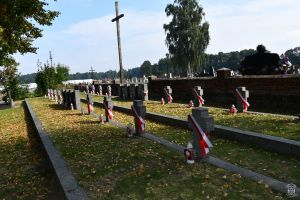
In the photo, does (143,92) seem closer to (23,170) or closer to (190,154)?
(23,170)

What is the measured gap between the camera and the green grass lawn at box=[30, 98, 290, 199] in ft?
18.0

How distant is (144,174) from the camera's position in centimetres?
661

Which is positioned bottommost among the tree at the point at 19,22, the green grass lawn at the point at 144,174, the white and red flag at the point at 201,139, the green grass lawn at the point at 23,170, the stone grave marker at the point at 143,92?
the green grass lawn at the point at 23,170

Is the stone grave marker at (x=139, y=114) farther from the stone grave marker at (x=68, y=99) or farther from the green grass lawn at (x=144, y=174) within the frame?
the stone grave marker at (x=68, y=99)

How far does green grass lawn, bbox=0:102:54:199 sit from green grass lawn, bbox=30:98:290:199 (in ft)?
2.20

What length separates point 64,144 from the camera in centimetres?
1011

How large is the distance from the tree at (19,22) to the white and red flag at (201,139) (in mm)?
12248

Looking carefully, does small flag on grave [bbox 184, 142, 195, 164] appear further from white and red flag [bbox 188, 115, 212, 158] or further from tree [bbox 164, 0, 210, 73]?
tree [bbox 164, 0, 210, 73]

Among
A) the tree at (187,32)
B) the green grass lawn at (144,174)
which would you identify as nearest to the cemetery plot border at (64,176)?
the green grass lawn at (144,174)

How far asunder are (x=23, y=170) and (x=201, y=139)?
14.8 ft

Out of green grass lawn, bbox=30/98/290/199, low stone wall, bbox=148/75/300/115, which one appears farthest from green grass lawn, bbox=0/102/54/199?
low stone wall, bbox=148/75/300/115

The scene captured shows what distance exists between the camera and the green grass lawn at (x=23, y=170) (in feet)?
22.5

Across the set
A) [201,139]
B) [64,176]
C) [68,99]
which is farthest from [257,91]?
[68,99]

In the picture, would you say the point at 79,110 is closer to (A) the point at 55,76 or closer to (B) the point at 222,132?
(B) the point at 222,132
